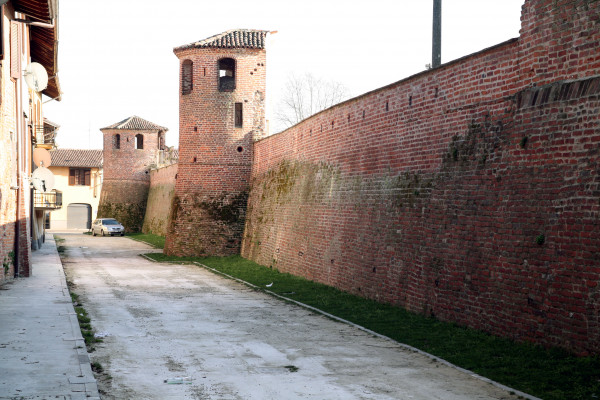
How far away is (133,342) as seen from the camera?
891 centimetres

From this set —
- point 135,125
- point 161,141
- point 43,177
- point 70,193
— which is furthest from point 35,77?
point 70,193

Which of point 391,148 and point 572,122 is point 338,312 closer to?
point 391,148

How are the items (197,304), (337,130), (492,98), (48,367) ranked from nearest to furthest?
(48,367) → (492,98) → (197,304) → (337,130)

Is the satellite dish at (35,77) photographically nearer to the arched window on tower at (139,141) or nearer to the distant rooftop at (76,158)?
the arched window on tower at (139,141)

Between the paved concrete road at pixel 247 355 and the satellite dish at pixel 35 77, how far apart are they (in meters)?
6.68

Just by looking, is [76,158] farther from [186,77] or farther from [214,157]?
[214,157]

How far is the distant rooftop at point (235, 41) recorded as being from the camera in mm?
24141

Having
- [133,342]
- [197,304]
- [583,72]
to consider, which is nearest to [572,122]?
[583,72]

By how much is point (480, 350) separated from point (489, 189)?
95.0 inches

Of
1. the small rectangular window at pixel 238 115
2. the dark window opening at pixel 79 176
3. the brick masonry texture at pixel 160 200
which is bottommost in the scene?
the brick masonry texture at pixel 160 200

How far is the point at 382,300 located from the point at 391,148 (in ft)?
9.70

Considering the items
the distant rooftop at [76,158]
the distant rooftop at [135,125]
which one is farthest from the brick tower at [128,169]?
the distant rooftop at [76,158]

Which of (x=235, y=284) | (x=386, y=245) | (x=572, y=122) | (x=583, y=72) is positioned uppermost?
(x=583, y=72)

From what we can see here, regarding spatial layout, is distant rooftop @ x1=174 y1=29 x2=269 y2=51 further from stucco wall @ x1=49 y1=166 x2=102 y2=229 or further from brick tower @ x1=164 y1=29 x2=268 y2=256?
stucco wall @ x1=49 y1=166 x2=102 y2=229
